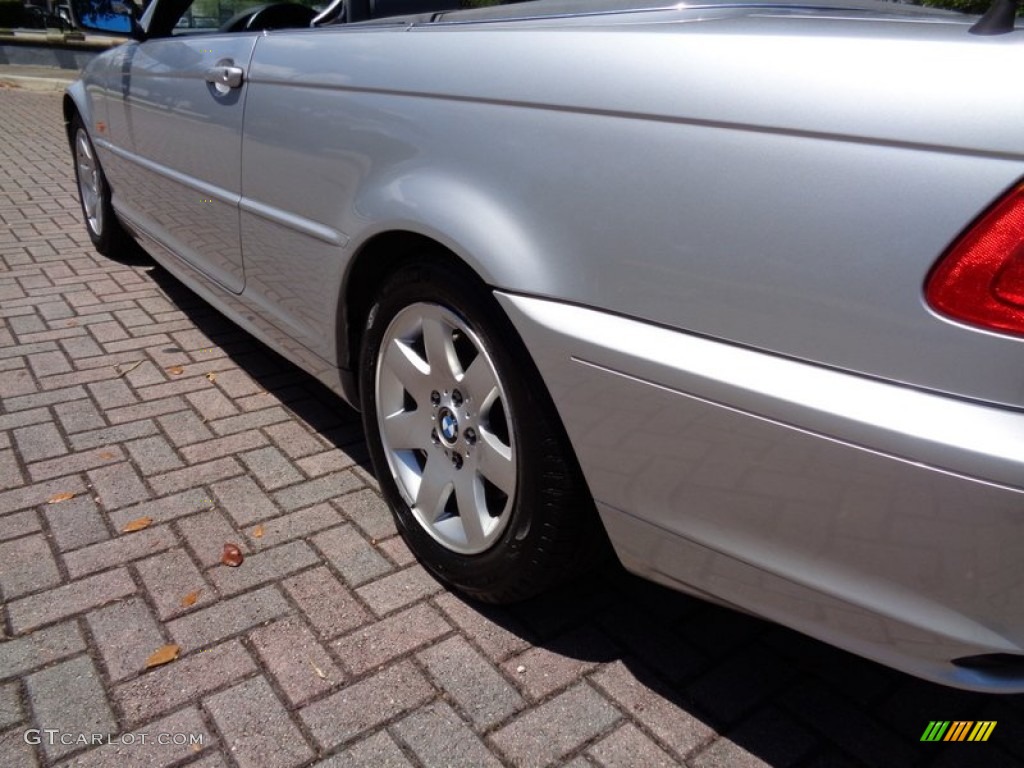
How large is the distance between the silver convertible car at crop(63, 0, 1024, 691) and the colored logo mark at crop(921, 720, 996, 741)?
639 millimetres

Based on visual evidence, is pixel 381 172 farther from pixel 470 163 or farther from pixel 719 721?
pixel 719 721

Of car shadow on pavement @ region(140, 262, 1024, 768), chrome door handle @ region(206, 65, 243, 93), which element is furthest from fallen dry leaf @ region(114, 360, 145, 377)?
car shadow on pavement @ region(140, 262, 1024, 768)

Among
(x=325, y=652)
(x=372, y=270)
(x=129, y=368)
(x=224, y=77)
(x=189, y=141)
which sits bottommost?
(x=325, y=652)

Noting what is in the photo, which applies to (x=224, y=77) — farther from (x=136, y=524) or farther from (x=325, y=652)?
(x=325, y=652)

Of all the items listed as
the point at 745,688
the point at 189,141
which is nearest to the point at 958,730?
the point at 745,688

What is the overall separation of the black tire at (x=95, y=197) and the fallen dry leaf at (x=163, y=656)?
3.48 meters

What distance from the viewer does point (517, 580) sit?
1.97m

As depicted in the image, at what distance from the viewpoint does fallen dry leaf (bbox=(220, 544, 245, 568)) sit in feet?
7.63

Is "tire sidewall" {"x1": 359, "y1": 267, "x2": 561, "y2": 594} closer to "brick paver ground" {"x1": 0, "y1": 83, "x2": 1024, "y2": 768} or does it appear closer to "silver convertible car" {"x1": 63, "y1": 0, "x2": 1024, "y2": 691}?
"silver convertible car" {"x1": 63, "y1": 0, "x2": 1024, "y2": 691}

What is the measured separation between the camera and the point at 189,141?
315 cm

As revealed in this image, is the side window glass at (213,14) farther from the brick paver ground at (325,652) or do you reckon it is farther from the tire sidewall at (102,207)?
the brick paver ground at (325,652)

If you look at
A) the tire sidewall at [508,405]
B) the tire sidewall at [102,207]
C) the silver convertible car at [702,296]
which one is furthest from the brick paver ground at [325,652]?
the tire sidewall at [102,207]

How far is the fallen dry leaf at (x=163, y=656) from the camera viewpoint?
76.8 inches

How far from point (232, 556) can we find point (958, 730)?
6.03 feet
